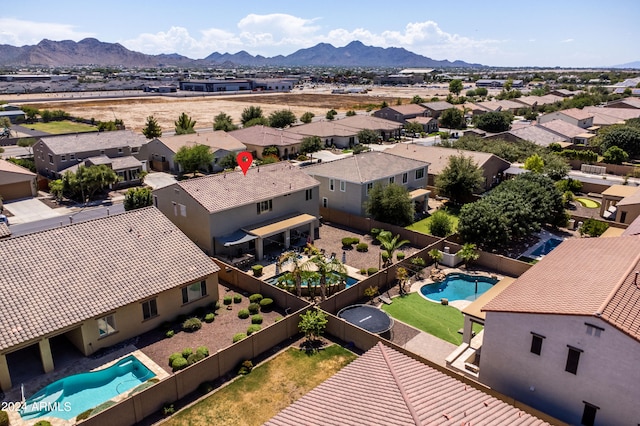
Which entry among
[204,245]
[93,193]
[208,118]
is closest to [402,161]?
[204,245]

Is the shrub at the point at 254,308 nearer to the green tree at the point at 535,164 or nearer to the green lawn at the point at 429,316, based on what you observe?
the green lawn at the point at 429,316

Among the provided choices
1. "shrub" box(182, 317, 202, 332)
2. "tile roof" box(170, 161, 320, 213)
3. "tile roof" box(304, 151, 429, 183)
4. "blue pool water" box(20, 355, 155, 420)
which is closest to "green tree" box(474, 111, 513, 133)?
"tile roof" box(304, 151, 429, 183)

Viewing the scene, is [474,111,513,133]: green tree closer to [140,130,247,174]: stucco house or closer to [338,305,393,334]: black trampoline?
[140,130,247,174]: stucco house

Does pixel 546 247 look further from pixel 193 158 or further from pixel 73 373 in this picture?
pixel 193 158

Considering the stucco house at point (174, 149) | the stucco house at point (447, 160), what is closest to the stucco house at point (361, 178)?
the stucco house at point (447, 160)

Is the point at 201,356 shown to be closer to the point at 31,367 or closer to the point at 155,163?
the point at 31,367
